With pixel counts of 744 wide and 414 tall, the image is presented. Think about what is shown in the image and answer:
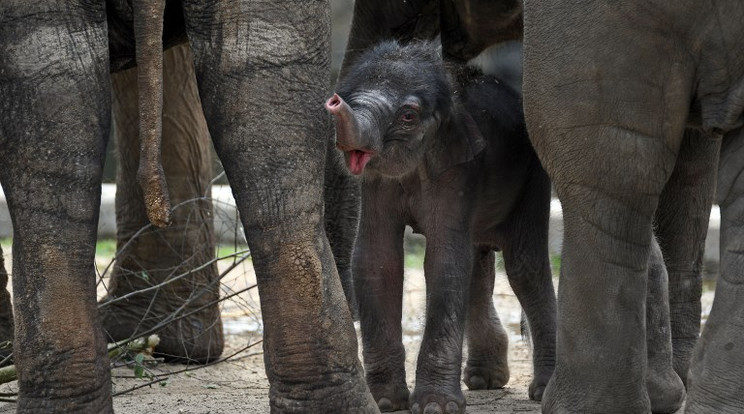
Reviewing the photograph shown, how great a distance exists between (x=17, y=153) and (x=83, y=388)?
0.54m

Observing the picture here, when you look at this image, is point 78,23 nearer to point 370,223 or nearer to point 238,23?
point 238,23

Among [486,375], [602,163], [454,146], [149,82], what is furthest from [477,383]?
[149,82]

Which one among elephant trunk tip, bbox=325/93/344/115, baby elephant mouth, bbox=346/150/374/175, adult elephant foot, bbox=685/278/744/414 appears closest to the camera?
adult elephant foot, bbox=685/278/744/414

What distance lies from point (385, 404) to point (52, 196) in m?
1.37

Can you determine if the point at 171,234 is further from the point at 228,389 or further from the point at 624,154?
the point at 624,154

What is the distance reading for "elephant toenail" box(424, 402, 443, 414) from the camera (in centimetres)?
396

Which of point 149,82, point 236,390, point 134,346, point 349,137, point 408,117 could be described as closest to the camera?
point 149,82

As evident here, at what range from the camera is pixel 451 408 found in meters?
3.97

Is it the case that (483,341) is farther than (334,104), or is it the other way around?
(483,341)

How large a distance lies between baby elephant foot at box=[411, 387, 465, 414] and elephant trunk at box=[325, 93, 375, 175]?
64 cm

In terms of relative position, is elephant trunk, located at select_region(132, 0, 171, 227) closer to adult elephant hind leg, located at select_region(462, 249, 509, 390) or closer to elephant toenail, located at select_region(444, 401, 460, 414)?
elephant toenail, located at select_region(444, 401, 460, 414)

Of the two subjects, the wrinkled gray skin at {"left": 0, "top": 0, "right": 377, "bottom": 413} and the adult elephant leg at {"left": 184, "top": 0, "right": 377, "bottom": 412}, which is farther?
the adult elephant leg at {"left": 184, "top": 0, "right": 377, "bottom": 412}

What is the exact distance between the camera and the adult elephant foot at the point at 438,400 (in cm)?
397

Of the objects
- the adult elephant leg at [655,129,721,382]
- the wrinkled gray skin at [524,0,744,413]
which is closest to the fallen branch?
the wrinkled gray skin at [524,0,744,413]
